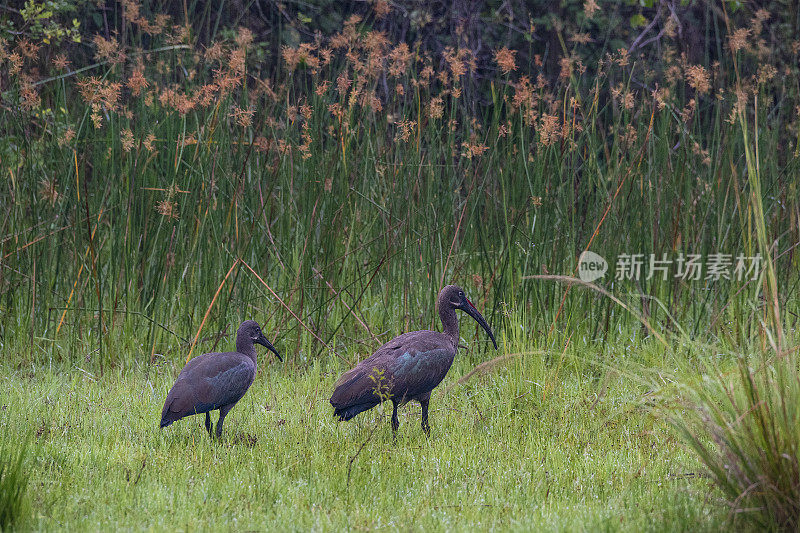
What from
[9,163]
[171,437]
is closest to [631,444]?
[171,437]

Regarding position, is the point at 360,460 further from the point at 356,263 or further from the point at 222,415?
the point at 356,263

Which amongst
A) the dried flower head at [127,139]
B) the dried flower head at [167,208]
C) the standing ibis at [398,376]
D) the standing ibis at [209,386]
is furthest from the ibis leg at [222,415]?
the dried flower head at [127,139]

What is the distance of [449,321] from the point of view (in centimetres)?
487

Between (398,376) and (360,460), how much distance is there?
0.50 m

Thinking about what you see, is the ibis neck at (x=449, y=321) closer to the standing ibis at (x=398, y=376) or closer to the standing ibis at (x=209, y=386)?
the standing ibis at (x=398, y=376)

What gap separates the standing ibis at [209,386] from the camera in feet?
13.3

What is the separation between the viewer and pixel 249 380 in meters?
4.33

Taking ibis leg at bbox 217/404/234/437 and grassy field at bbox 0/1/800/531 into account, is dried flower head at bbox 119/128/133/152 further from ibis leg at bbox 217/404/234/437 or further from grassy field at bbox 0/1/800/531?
ibis leg at bbox 217/404/234/437

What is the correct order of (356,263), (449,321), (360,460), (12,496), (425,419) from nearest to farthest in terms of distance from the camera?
(12,496) → (360,460) → (425,419) → (449,321) → (356,263)

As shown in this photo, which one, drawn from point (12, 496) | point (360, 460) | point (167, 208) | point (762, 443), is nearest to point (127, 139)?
point (167, 208)

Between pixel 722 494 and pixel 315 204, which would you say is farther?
pixel 315 204

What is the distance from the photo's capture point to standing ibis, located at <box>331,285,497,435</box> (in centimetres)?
421

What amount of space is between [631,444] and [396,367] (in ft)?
3.65

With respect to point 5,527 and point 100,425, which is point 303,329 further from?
point 5,527
